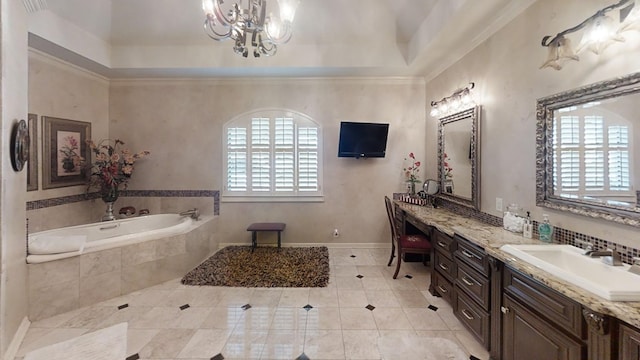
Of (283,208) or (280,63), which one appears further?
(283,208)

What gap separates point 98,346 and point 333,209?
330 cm

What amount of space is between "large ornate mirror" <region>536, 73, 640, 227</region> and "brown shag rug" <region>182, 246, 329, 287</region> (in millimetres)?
2525

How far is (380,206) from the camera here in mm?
4480

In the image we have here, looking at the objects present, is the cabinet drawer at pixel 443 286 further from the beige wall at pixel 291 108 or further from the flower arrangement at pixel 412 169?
the flower arrangement at pixel 412 169

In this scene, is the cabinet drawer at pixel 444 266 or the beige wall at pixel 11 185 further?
the cabinet drawer at pixel 444 266

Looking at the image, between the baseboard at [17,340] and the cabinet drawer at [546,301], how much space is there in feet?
12.6

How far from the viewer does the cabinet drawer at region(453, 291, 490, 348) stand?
199 cm

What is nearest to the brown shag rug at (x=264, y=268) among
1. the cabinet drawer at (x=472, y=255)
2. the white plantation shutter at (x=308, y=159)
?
the white plantation shutter at (x=308, y=159)

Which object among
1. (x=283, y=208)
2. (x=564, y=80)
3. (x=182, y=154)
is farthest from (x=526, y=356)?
(x=182, y=154)

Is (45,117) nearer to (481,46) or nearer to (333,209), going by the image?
(333,209)

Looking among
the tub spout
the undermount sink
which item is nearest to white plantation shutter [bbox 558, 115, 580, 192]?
the undermount sink

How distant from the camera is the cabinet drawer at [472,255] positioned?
1983 mm

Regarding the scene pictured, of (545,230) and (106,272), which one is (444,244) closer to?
(545,230)

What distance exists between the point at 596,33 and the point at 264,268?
3.89m
